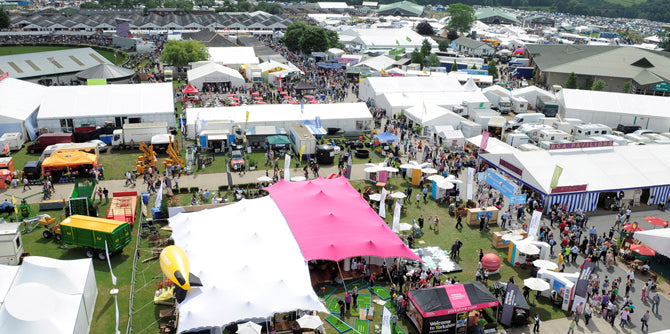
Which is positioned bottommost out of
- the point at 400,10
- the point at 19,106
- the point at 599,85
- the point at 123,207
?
the point at 123,207

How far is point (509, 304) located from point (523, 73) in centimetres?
5335

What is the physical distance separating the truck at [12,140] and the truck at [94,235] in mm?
15477

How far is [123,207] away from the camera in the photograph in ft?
73.5

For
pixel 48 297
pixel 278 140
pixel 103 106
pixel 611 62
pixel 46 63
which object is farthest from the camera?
pixel 611 62

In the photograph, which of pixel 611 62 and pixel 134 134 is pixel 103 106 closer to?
pixel 134 134

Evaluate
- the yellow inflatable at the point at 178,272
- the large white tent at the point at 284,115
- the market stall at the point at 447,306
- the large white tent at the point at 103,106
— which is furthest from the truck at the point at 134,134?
the market stall at the point at 447,306

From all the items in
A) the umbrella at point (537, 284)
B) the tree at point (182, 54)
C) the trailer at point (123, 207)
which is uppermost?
the tree at point (182, 54)

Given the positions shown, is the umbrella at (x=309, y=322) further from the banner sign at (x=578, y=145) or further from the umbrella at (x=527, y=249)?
the banner sign at (x=578, y=145)

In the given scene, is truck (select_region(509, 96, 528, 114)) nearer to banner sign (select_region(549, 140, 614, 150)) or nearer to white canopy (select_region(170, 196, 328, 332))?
banner sign (select_region(549, 140, 614, 150))

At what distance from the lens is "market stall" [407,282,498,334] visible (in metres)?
15.1

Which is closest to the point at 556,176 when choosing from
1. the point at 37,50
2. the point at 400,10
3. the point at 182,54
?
the point at 182,54

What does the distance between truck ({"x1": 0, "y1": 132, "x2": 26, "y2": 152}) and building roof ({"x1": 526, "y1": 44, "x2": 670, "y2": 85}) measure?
52.6 m

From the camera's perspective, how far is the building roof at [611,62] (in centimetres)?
5134

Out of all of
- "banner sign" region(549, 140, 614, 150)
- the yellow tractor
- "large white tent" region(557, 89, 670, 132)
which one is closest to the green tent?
the yellow tractor
